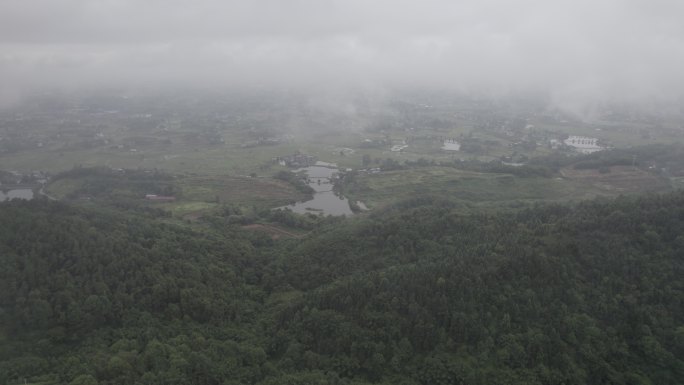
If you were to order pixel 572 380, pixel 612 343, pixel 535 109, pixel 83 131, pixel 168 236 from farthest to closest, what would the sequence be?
pixel 535 109 → pixel 83 131 → pixel 168 236 → pixel 612 343 → pixel 572 380

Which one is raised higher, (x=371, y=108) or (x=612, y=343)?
(x=371, y=108)

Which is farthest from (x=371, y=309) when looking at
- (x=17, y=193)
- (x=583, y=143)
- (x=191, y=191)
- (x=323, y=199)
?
(x=583, y=143)

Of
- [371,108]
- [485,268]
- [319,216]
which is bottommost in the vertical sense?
[319,216]

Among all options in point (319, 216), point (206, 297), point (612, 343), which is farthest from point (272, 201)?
point (612, 343)

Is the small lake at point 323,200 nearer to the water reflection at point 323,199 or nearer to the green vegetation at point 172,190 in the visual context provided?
the water reflection at point 323,199

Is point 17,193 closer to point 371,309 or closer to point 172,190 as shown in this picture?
point 172,190

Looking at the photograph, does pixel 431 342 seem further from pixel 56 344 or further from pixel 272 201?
pixel 272 201

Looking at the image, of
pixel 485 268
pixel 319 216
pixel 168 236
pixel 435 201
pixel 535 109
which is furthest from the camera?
pixel 535 109

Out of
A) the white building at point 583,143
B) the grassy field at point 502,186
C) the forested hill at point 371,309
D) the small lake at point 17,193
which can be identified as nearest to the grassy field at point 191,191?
the small lake at point 17,193
